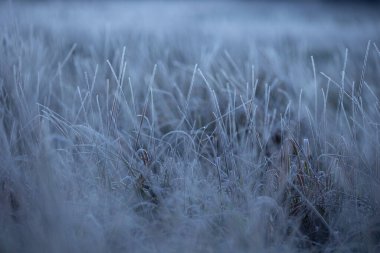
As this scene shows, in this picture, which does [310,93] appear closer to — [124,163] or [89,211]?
[124,163]

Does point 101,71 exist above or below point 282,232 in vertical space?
above

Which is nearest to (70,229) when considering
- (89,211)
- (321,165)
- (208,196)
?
(89,211)

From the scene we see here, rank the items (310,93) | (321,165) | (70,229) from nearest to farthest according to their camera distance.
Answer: (70,229)
(321,165)
(310,93)

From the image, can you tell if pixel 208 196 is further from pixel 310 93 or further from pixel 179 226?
pixel 310 93

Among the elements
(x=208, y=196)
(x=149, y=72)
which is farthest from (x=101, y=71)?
(x=208, y=196)

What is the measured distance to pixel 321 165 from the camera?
1.26 meters

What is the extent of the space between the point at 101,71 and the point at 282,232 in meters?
1.10

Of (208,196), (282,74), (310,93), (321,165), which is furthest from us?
(282,74)

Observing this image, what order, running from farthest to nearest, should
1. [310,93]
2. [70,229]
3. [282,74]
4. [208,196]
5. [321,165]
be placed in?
1. [282,74]
2. [310,93]
3. [321,165]
4. [208,196]
5. [70,229]

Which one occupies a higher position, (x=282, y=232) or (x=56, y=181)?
(x=56, y=181)

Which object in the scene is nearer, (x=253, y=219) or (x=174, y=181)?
(x=253, y=219)

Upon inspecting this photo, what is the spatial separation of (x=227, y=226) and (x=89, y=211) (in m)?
0.31

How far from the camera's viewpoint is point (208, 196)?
1.02 metres

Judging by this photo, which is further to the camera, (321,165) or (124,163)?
(321,165)
